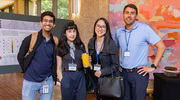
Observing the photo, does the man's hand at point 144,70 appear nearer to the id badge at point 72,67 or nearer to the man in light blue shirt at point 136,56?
the man in light blue shirt at point 136,56

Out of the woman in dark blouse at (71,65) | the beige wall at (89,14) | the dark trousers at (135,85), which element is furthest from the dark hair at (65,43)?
the beige wall at (89,14)

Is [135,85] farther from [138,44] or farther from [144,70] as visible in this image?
[138,44]

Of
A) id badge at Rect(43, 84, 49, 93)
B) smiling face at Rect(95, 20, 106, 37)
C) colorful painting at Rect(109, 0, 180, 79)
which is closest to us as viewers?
id badge at Rect(43, 84, 49, 93)

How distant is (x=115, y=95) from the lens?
69.5 inches

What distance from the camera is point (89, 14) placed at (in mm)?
4004

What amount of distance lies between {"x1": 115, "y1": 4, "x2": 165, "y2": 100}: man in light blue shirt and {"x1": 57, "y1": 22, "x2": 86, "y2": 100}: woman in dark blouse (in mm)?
602

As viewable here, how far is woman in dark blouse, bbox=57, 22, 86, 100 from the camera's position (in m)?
1.76

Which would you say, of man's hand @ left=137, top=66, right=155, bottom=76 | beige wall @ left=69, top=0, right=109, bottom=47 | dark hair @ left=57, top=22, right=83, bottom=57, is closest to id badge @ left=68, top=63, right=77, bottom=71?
dark hair @ left=57, top=22, right=83, bottom=57

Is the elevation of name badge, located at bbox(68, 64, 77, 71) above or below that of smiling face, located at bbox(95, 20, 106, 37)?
below

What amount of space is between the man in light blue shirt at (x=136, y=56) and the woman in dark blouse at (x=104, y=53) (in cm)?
22

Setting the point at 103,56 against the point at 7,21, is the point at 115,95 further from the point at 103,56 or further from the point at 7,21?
the point at 7,21

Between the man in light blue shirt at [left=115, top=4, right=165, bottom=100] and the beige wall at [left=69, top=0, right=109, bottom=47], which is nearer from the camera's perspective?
the man in light blue shirt at [left=115, top=4, right=165, bottom=100]

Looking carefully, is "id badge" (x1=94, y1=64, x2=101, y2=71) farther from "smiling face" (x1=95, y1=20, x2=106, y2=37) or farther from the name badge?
"smiling face" (x1=95, y1=20, x2=106, y2=37)

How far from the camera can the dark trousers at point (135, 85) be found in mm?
1890
